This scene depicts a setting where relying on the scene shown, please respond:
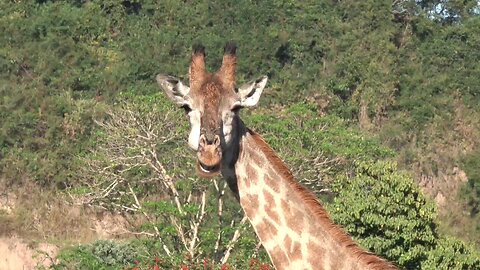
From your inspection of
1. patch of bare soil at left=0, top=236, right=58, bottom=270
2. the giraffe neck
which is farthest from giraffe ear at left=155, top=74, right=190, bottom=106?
patch of bare soil at left=0, top=236, right=58, bottom=270

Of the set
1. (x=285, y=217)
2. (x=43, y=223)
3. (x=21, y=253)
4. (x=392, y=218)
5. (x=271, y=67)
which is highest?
(x=285, y=217)

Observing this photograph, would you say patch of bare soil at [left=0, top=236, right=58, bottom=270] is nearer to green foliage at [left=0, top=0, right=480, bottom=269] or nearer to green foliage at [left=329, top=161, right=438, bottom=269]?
green foliage at [left=0, top=0, right=480, bottom=269]

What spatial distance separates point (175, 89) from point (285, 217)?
1013 millimetres

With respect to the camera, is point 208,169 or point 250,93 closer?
point 208,169

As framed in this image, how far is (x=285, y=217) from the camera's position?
5750mm

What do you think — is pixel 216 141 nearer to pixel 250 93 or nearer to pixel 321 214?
pixel 250 93

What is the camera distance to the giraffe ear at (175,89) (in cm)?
628

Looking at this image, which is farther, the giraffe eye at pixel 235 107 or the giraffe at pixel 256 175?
the giraffe eye at pixel 235 107

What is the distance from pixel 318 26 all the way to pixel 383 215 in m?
23.5

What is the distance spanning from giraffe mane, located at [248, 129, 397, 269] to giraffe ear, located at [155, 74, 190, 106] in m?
0.41

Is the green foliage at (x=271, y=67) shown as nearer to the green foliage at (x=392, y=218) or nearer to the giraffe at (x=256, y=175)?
the green foliage at (x=392, y=218)

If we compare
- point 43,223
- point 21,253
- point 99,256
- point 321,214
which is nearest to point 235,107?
point 321,214

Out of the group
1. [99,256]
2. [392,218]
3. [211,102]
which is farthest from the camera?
[99,256]

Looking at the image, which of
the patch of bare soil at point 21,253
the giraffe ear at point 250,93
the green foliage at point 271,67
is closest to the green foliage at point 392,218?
the green foliage at point 271,67
